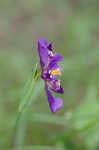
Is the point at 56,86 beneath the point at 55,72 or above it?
beneath

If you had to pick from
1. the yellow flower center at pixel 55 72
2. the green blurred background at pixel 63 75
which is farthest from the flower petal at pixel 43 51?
the green blurred background at pixel 63 75

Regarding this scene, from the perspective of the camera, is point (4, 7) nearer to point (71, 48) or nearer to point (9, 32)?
point (9, 32)

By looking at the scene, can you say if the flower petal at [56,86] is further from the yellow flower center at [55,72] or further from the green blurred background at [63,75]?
the green blurred background at [63,75]

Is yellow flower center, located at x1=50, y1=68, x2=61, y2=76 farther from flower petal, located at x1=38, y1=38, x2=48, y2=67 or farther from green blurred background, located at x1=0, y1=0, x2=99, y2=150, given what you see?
green blurred background, located at x1=0, y1=0, x2=99, y2=150

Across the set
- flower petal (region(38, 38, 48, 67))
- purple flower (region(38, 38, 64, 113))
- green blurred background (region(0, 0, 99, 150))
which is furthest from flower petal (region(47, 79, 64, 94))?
green blurred background (region(0, 0, 99, 150))

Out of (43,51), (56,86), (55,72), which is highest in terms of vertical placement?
(43,51)

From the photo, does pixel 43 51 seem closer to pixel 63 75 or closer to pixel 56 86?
pixel 56 86

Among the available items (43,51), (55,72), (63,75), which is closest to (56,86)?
(55,72)

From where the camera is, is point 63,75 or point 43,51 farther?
point 63,75
